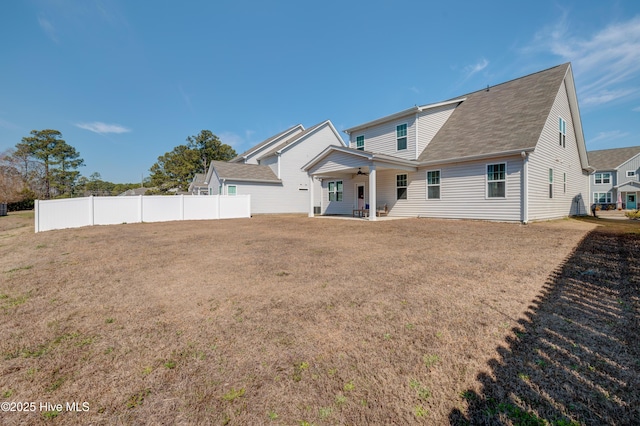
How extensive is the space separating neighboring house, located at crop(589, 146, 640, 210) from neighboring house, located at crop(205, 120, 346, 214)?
1307 inches

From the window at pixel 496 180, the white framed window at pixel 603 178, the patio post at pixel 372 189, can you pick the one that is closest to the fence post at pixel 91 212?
the patio post at pixel 372 189

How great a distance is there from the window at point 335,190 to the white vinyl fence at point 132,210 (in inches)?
239

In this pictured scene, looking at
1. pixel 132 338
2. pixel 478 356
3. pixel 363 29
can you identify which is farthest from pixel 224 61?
pixel 478 356

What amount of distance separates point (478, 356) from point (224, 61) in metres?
23.1

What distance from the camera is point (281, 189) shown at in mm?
23500

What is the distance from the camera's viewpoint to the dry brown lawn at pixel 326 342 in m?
1.81

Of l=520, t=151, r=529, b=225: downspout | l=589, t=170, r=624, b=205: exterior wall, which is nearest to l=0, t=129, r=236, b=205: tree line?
l=520, t=151, r=529, b=225: downspout

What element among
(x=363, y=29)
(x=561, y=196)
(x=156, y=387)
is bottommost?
(x=156, y=387)

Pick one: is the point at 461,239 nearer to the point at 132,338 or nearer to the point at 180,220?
the point at 132,338

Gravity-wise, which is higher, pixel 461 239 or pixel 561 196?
pixel 561 196

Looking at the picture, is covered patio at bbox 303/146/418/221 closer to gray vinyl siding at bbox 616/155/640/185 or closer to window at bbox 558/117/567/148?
window at bbox 558/117/567/148

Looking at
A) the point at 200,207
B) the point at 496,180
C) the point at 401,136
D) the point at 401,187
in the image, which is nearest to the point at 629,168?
A: the point at 496,180

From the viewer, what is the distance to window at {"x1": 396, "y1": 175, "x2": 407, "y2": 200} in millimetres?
15312

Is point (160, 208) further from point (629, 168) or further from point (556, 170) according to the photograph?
point (629, 168)
